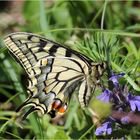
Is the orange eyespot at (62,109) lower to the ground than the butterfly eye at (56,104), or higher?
lower

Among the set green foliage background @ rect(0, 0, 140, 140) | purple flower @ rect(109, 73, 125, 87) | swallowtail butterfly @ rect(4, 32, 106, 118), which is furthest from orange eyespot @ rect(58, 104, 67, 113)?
purple flower @ rect(109, 73, 125, 87)

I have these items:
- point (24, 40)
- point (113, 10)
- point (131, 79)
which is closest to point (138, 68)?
point (131, 79)

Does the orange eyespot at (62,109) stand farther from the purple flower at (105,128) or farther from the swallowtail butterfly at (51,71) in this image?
the purple flower at (105,128)

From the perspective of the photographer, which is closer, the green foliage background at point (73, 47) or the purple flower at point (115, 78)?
the purple flower at point (115, 78)

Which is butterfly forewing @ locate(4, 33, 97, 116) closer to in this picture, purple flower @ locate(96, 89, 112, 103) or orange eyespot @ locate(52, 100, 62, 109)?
orange eyespot @ locate(52, 100, 62, 109)

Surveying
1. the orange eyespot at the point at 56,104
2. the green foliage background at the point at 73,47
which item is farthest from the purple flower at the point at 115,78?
the orange eyespot at the point at 56,104

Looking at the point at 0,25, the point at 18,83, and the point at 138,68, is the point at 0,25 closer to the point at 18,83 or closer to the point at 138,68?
the point at 18,83
